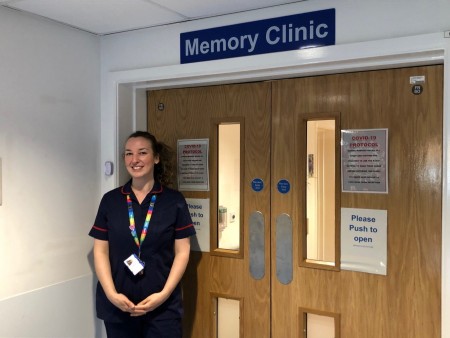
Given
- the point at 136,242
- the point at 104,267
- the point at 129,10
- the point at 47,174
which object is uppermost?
the point at 129,10

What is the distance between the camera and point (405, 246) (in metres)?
2.04

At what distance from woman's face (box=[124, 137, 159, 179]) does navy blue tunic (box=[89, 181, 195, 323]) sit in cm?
10

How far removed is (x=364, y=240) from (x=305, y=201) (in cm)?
34

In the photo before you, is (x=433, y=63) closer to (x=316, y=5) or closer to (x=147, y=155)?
(x=316, y=5)

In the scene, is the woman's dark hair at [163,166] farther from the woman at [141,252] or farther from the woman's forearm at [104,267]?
the woman's forearm at [104,267]

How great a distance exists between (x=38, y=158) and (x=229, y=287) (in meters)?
1.22

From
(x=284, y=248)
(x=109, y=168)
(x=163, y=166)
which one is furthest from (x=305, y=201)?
(x=109, y=168)

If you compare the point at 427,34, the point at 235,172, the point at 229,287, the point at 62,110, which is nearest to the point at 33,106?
the point at 62,110

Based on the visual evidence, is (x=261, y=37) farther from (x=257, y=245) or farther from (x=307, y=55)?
(x=257, y=245)

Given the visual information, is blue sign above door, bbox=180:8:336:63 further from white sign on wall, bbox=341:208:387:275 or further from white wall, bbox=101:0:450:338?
white sign on wall, bbox=341:208:387:275

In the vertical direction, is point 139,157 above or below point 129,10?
below

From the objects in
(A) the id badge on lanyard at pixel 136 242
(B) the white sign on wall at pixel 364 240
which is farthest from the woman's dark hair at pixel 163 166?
(B) the white sign on wall at pixel 364 240

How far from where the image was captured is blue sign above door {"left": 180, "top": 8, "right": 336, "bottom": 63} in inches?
80.6

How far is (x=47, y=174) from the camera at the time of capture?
2396 mm
